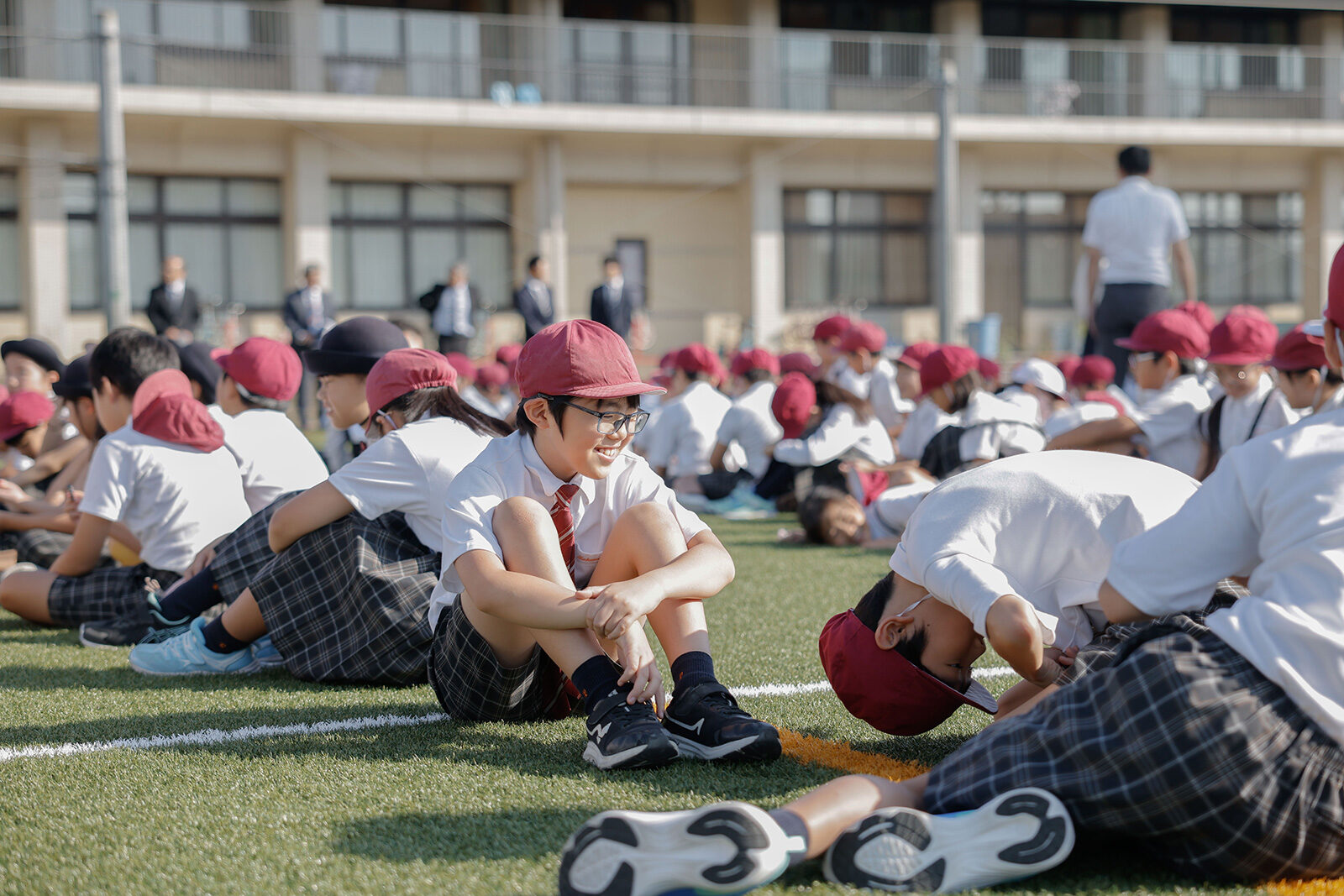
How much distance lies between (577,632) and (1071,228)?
25.6 m

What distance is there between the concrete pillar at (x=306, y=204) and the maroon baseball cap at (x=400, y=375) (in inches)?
746

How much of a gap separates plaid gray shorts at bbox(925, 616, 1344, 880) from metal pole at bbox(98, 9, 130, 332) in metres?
13.1

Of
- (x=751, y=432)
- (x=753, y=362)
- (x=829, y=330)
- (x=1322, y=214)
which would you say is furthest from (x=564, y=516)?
(x=1322, y=214)

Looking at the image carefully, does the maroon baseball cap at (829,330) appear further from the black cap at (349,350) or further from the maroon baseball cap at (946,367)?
the black cap at (349,350)

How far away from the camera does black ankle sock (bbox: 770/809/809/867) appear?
6.86 ft

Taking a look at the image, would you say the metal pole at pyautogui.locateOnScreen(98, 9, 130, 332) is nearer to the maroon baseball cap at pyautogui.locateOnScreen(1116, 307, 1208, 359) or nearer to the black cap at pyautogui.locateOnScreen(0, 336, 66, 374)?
the black cap at pyautogui.locateOnScreen(0, 336, 66, 374)

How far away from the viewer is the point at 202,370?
6.34m

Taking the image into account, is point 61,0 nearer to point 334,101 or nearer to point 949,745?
point 334,101

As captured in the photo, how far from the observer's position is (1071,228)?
26.8 m

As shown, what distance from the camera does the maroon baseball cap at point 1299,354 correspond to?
564 centimetres

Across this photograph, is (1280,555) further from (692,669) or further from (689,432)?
(689,432)

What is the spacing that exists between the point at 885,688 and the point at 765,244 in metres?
21.9

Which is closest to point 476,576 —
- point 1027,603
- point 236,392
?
point 1027,603

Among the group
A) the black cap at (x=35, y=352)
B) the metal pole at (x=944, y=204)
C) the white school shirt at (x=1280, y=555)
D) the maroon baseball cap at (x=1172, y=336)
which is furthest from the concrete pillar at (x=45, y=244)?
the white school shirt at (x=1280, y=555)
